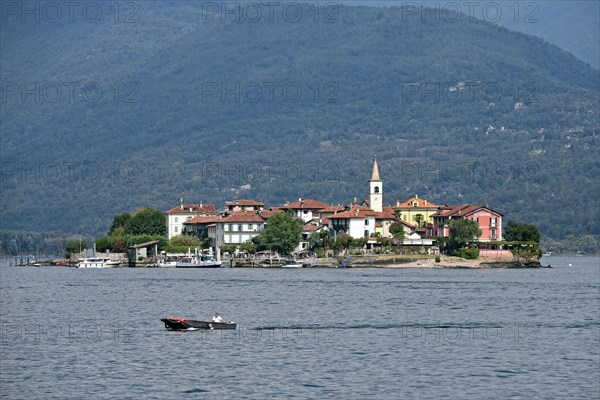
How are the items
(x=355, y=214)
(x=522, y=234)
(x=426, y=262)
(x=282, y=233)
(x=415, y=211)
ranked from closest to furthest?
1. (x=426, y=262)
2. (x=282, y=233)
3. (x=522, y=234)
4. (x=355, y=214)
5. (x=415, y=211)

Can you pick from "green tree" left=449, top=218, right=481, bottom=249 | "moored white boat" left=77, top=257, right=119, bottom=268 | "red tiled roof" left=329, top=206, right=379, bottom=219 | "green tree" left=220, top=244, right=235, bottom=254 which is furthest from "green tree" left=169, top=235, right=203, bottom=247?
"green tree" left=449, top=218, right=481, bottom=249

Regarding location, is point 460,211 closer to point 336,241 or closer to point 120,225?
point 336,241

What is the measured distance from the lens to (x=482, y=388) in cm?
4369

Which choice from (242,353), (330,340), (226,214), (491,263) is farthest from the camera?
(226,214)

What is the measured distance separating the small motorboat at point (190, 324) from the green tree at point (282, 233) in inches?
3186

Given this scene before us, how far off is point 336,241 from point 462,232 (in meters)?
14.6

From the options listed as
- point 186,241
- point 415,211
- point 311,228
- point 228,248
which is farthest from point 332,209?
point 186,241

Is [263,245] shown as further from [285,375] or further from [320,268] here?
[285,375]

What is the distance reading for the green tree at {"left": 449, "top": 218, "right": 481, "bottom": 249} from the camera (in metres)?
138

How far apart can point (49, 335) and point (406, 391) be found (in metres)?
21.7

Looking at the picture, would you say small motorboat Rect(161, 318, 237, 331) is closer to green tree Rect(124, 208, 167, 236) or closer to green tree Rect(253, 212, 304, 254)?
green tree Rect(253, 212, 304, 254)

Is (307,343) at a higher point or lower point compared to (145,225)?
lower

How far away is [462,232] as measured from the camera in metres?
138

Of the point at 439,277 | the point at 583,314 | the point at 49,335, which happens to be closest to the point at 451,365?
the point at 49,335
